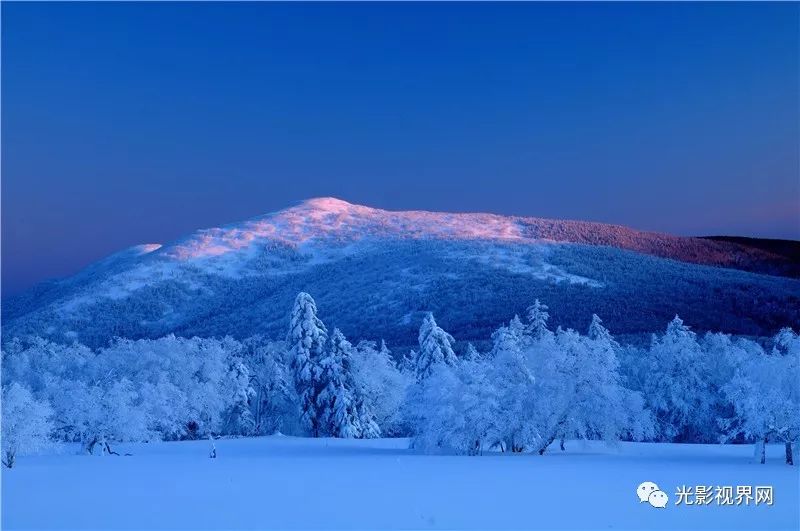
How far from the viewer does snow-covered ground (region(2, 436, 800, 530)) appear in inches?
706

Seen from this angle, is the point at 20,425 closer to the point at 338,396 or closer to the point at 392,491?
the point at 392,491

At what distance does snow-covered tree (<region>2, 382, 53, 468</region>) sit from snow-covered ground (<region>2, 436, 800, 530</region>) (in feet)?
3.04

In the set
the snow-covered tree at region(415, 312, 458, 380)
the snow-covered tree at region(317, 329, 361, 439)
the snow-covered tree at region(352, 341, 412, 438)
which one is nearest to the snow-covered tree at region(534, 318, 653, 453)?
the snow-covered tree at region(415, 312, 458, 380)

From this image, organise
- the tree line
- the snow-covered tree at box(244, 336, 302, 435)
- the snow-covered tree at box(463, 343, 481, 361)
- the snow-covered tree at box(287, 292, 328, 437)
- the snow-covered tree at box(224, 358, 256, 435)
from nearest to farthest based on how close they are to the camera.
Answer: the tree line < the snow-covered tree at box(463, 343, 481, 361) < the snow-covered tree at box(287, 292, 328, 437) < the snow-covered tree at box(224, 358, 256, 435) < the snow-covered tree at box(244, 336, 302, 435)

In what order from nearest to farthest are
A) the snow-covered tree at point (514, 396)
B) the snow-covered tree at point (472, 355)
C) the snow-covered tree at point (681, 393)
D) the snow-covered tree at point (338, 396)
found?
the snow-covered tree at point (514, 396)
the snow-covered tree at point (472, 355)
the snow-covered tree at point (681, 393)
the snow-covered tree at point (338, 396)

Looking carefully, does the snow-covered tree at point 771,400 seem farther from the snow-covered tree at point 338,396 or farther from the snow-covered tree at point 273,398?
the snow-covered tree at point 273,398

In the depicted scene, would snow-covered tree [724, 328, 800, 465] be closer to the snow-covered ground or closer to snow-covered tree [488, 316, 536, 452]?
the snow-covered ground

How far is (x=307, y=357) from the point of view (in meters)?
57.2

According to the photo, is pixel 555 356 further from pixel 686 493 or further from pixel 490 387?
pixel 686 493

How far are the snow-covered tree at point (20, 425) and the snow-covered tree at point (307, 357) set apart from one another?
74.7ft

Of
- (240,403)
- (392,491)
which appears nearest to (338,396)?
(240,403)

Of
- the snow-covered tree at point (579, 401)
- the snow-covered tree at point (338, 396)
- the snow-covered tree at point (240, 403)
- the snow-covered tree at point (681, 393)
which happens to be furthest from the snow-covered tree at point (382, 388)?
the snow-covered tree at point (579, 401)

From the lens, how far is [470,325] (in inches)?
6107

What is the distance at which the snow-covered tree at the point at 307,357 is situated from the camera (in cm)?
5728
